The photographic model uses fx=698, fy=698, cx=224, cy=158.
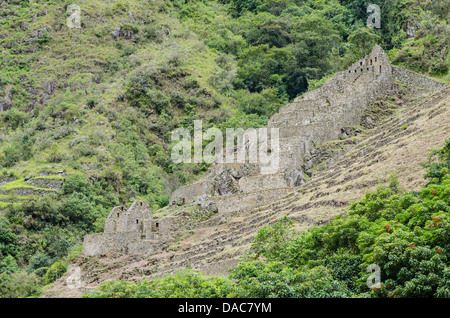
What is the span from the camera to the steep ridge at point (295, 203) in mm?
37594

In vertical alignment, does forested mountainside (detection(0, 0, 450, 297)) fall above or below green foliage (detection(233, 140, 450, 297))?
above

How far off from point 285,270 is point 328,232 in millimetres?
3842

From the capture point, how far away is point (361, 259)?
29.0 metres

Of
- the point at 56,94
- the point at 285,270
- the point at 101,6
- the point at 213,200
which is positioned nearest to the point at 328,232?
the point at 285,270

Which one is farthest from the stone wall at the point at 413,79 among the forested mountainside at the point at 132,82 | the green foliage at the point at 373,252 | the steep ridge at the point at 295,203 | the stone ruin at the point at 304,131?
the green foliage at the point at 373,252

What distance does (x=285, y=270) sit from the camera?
93.4 ft

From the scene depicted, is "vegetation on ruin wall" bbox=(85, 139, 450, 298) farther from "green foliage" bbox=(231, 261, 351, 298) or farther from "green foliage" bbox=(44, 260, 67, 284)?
"green foliage" bbox=(44, 260, 67, 284)

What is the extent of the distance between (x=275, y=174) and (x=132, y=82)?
4501cm

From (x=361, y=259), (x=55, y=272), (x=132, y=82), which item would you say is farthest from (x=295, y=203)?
(x=132, y=82)
